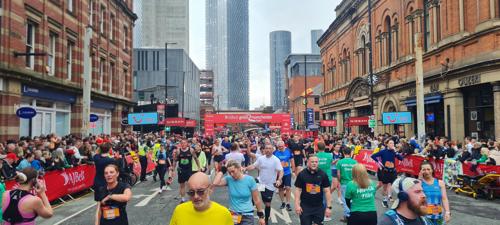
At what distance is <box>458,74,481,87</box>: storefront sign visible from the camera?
19.5 meters

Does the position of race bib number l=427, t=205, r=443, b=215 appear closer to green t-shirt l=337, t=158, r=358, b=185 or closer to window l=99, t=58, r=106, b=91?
green t-shirt l=337, t=158, r=358, b=185

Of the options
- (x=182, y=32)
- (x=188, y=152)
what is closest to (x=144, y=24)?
(x=182, y=32)

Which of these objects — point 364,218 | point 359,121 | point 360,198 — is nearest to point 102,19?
point 359,121

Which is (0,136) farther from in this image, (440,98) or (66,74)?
(440,98)

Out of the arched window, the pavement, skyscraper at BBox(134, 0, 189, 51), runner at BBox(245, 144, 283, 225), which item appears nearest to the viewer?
runner at BBox(245, 144, 283, 225)

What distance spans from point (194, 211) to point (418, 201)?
202 cm

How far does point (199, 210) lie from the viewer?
3.30 m

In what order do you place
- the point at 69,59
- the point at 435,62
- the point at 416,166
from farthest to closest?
the point at 435,62 < the point at 69,59 < the point at 416,166

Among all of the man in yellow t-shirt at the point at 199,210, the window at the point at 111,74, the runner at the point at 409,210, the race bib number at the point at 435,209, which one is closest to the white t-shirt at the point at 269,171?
the race bib number at the point at 435,209

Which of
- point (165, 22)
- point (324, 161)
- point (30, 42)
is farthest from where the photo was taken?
point (165, 22)

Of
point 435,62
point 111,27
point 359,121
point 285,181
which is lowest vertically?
point 285,181

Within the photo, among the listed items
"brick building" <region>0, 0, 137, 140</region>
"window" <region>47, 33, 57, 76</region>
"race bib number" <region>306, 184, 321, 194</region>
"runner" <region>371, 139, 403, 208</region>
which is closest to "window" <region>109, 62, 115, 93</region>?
"brick building" <region>0, 0, 137, 140</region>

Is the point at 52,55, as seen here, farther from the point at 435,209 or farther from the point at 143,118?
the point at 435,209

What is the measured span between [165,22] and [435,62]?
81924 mm
